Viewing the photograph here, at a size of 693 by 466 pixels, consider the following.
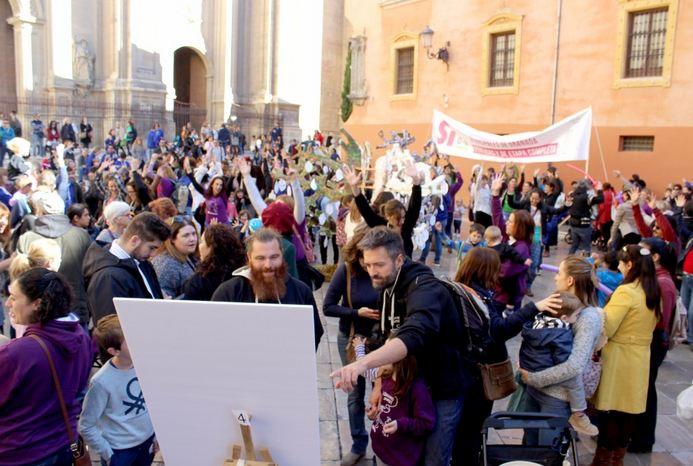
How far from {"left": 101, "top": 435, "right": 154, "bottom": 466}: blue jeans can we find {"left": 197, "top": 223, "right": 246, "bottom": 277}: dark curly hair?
4.11 ft

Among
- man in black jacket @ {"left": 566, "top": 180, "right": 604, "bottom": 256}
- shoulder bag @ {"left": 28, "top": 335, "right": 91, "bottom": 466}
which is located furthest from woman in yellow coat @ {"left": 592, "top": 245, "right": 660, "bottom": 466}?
man in black jacket @ {"left": 566, "top": 180, "right": 604, "bottom": 256}

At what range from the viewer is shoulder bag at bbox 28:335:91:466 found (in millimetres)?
2857

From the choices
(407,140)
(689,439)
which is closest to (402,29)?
(407,140)

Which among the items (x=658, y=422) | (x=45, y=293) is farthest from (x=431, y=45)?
(x=45, y=293)

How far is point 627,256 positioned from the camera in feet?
15.2

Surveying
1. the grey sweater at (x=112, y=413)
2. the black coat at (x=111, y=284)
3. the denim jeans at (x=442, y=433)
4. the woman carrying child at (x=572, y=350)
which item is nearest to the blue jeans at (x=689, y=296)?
the woman carrying child at (x=572, y=350)

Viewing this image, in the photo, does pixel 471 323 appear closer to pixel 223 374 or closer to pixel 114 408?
pixel 223 374

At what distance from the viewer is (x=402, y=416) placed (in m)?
3.25

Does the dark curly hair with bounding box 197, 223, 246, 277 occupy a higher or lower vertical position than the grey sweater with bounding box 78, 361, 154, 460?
higher

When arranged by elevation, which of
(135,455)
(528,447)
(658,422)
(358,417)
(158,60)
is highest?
(158,60)

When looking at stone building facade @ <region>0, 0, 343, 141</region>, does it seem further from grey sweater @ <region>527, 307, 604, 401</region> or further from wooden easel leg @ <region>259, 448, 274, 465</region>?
wooden easel leg @ <region>259, 448, 274, 465</region>

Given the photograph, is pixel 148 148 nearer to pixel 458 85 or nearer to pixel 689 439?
pixel 458 85

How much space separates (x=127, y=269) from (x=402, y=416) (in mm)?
1935

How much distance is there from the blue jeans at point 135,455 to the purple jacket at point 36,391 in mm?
456
